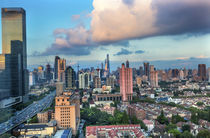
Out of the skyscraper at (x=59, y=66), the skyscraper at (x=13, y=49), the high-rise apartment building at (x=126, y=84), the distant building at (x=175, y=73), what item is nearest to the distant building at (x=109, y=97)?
the high-rise apartment building at (x=126, y=84)

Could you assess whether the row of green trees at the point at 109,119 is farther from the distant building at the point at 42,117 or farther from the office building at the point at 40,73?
the office building at the point at 40,73

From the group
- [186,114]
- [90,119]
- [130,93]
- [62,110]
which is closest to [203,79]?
[130,93]

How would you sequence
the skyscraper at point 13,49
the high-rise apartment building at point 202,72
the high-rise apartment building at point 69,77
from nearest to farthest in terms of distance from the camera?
the skyscraper at point 13,49
the high-rise apartment building at point 69,77
the high-rise apartment building at point 202,72

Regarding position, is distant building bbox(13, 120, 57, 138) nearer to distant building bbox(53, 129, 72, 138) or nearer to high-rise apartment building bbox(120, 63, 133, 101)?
distant building bbox(53, 129, 72, 138)

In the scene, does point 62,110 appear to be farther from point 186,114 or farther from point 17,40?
point 17,40

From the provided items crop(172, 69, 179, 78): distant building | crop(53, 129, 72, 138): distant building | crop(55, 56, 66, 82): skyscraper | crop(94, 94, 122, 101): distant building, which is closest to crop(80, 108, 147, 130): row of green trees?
crop(53, 129, 72, 138): distant building
